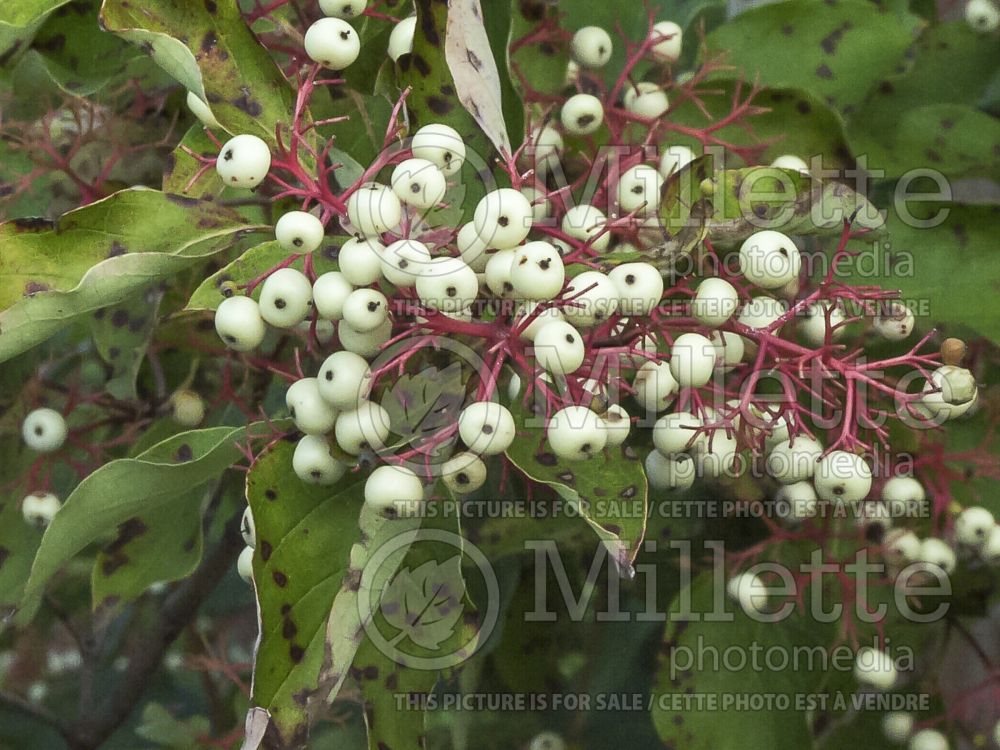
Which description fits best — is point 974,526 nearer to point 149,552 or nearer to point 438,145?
point 438,145

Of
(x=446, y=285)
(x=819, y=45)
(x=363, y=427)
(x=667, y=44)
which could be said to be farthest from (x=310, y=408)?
(x=819, y=45)

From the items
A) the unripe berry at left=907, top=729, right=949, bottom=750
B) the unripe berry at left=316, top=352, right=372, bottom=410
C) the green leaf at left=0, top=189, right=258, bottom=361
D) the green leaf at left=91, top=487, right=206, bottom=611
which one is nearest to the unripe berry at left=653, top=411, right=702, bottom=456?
the unripe berry at left=316, top=352, right=372, bottom=410

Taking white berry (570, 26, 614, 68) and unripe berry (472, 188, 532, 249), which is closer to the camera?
unripe berry (472, 188, 532, 249)

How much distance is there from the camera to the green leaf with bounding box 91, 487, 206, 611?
1.02m

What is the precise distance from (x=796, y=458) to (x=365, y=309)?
1.16 ft

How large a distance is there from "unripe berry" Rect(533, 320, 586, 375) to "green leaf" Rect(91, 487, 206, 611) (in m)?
0.45

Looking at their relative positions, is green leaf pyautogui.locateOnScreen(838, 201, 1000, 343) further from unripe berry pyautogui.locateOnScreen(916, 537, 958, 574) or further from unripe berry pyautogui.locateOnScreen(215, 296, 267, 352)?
unripe berry pyautogui.locateOnScreen(215, 296, 267, 352)

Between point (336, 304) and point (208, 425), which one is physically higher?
point (336, 304)

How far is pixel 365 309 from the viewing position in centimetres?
72

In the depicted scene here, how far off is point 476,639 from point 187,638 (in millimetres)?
857

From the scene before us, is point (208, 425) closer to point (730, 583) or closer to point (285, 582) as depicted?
point (285, 582)

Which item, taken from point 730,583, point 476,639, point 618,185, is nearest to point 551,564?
point 730,583

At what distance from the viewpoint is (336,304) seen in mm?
736

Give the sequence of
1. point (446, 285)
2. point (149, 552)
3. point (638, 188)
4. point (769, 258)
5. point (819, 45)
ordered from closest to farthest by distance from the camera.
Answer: point (446, 285) → point (769, 258) → point (638, 188) → point (149, 552) → point (819, 45)
